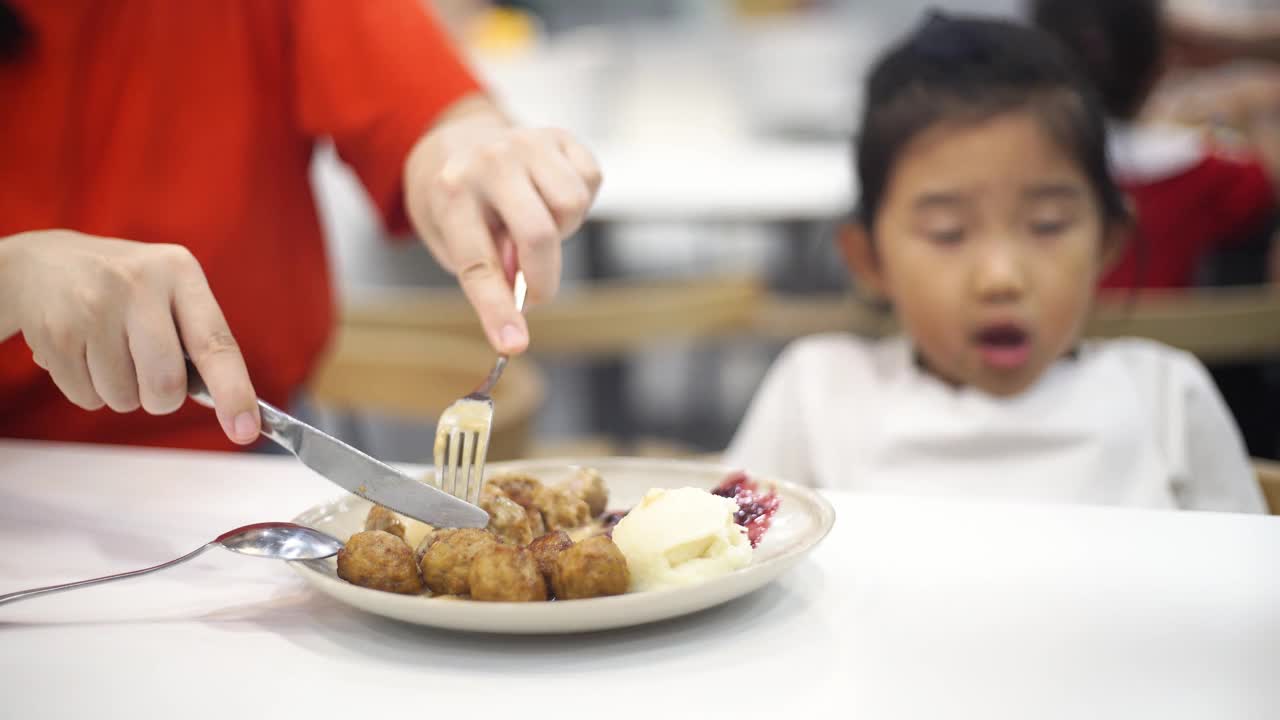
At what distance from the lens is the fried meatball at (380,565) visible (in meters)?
0.76

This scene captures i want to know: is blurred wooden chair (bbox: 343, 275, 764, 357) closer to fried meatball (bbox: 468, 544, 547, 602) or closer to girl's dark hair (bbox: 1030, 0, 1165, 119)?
girl's dark hair (bbox: 1030, 0, 1165, 119)

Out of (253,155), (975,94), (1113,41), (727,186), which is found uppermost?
(1113,41)

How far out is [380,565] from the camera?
759mm

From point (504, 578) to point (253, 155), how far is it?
1035mm

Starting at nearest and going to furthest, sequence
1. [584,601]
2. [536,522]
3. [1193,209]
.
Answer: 1. [584,601]
2. [536,522]
3. [1193,209]

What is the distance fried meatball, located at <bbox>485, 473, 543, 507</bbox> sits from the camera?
92cm

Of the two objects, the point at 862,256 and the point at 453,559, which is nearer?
the point at 453,559

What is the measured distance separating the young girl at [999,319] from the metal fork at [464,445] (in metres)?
0.68

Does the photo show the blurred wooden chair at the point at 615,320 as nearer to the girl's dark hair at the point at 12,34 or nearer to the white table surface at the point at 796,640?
the girl's dark hair at the point at 12,34

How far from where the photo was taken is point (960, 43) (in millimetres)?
1559

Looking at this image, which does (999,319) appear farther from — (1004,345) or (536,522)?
(536,522)

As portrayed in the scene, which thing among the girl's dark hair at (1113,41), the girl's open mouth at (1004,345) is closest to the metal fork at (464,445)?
the girl's open mouth at (1004,345)

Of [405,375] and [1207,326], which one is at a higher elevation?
[1207,326]

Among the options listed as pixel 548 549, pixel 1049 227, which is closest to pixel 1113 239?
pixel 1049 227
